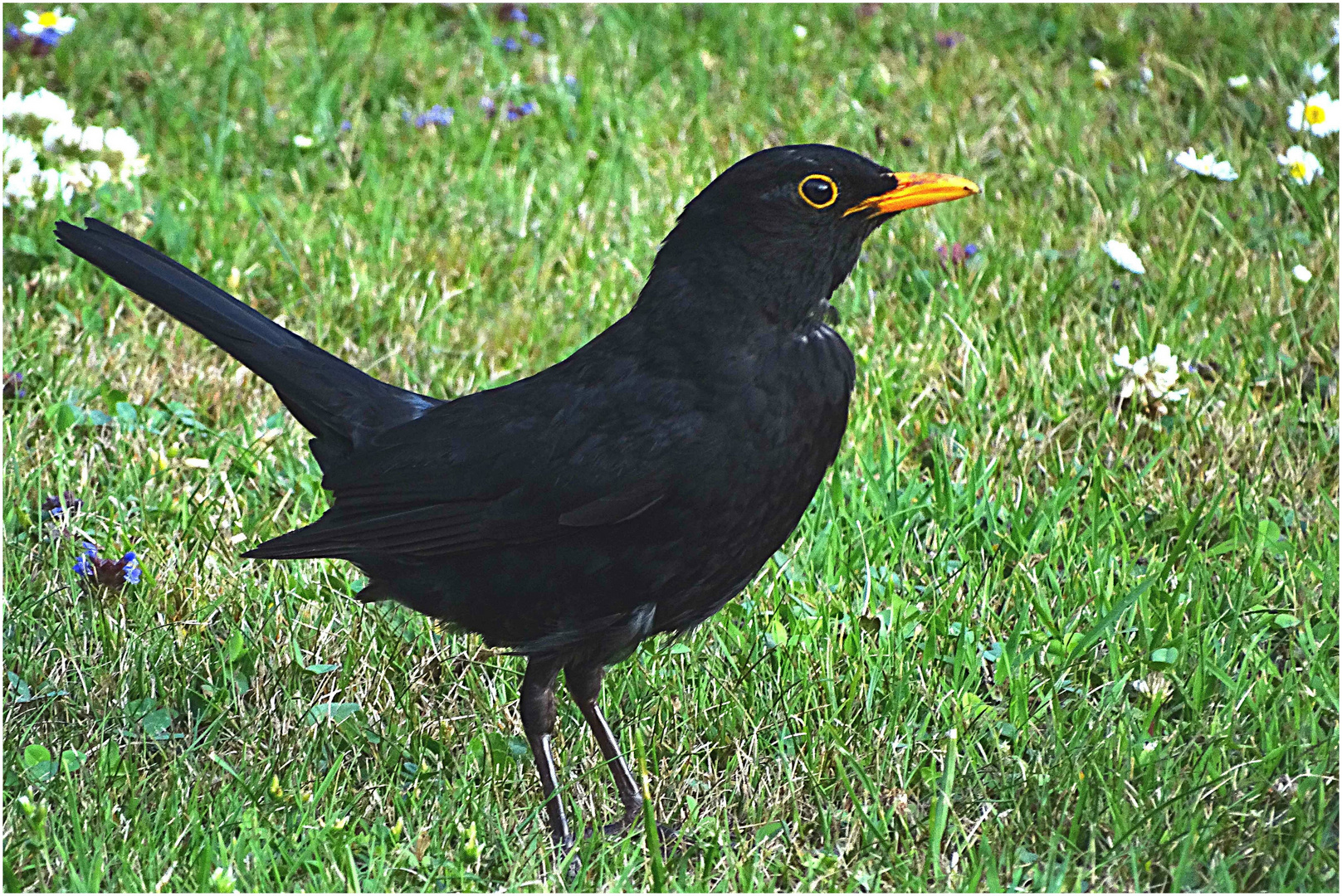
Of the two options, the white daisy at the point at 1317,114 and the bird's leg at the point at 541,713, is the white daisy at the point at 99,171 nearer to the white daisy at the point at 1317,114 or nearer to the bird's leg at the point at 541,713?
the bird's leg at the point at 541,713

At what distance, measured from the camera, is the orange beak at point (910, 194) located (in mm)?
3285

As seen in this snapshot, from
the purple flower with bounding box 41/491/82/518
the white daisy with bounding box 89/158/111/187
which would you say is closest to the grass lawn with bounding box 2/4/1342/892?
the purple flower with bounding box 41/491/82/518

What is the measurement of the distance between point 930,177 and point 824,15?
449cm

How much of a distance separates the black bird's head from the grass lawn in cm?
96

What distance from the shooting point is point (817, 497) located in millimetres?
4348

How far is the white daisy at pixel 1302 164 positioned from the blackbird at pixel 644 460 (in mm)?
2995

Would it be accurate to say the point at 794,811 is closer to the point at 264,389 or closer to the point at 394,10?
the point at 264,389

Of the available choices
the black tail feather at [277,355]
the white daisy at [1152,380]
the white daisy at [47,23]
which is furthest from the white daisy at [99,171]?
the white daisy at [1152,380]

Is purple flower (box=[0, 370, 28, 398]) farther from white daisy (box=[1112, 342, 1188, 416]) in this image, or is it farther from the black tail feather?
white daisy (box=[1112, 342, 1188, 416])

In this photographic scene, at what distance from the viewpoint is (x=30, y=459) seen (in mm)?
4465

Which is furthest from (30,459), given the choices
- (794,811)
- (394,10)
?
(394,10)

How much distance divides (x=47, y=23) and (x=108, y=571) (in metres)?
3.56

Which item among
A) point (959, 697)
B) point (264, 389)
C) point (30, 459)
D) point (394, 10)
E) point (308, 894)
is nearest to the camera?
point (308, 894)

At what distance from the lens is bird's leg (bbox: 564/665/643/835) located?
3.41 m
